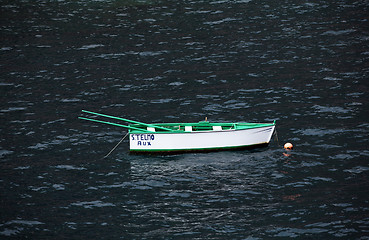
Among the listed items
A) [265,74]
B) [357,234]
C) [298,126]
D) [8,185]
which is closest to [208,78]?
[265,74]

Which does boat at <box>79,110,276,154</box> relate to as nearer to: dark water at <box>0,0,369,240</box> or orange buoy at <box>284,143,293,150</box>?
dark water at <box>0,0,369,240</box>

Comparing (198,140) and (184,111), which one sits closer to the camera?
(198,140)

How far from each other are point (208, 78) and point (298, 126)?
12.5 meters

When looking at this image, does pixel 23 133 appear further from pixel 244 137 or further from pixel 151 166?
pixel 244 137

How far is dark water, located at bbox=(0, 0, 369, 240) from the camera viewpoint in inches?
1216

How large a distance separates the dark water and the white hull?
2.50 feet

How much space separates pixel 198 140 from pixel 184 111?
23.9 ft

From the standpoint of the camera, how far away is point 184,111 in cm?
4534

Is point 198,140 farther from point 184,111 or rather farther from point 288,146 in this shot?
point 184,111

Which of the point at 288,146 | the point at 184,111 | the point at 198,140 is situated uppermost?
the point at 184,111

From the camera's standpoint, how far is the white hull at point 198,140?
3825cm

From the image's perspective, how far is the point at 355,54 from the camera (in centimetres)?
5519

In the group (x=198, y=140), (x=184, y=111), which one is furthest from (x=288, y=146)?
(x=184, y=111)

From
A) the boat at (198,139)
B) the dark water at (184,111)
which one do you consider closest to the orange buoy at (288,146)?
the dark water at (184,111)
